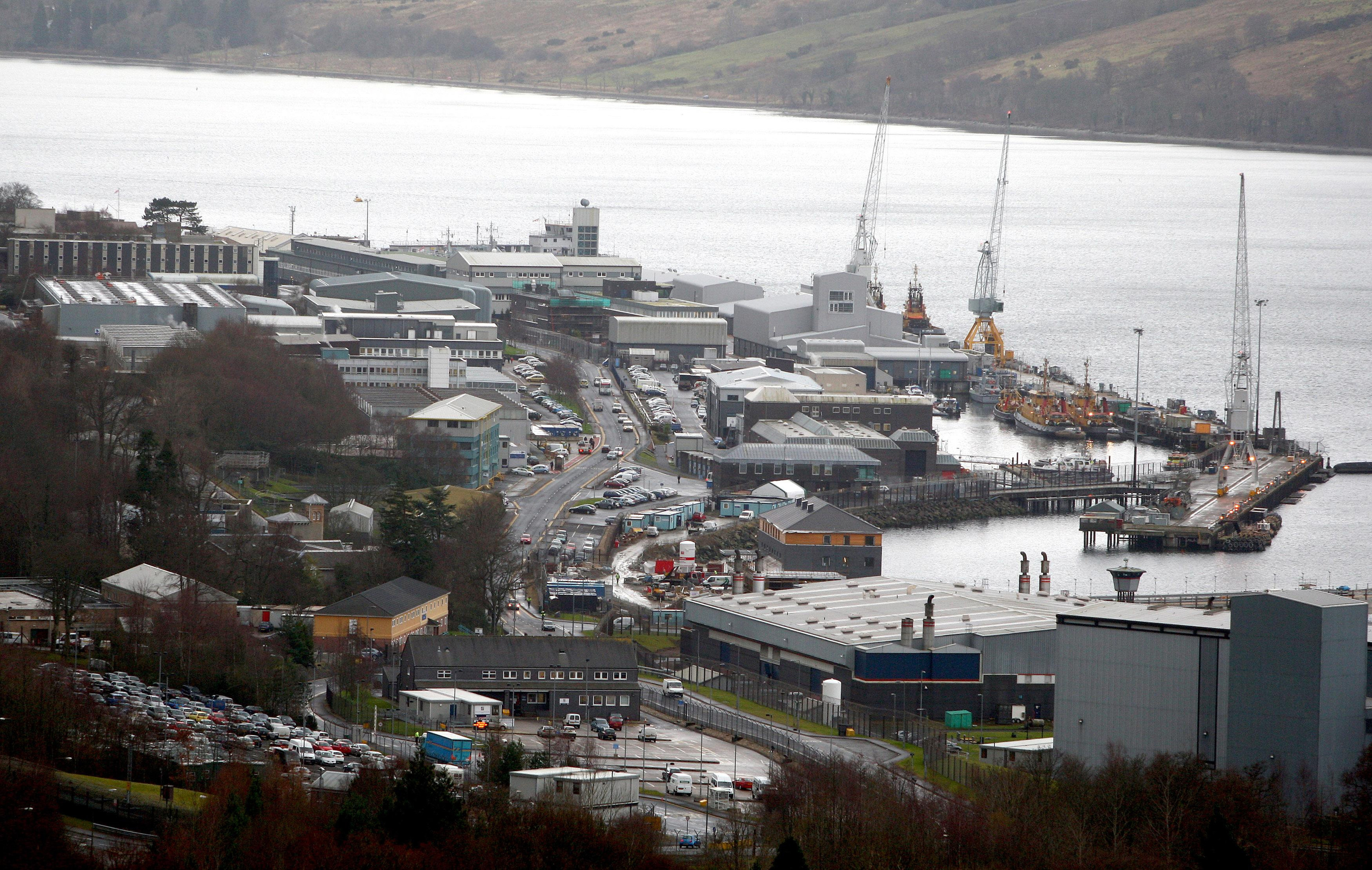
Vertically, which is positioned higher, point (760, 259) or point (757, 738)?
point (760, 259)

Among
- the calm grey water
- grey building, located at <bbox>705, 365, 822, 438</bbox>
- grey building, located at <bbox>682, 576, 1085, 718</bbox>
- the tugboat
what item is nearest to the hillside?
the calm grey water

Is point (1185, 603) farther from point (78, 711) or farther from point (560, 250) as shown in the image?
point (560, 250)

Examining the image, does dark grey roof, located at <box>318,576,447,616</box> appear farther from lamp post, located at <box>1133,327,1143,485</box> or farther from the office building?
lamp post, located at <box>1133,327,1143,485</box>

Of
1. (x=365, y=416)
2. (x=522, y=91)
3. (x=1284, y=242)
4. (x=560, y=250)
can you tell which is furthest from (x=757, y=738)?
(x=522, y=91)

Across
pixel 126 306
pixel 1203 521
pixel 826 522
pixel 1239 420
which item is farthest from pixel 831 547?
pixel 1239 420

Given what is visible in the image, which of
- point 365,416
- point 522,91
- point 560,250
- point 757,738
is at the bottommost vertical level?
point 757,738
